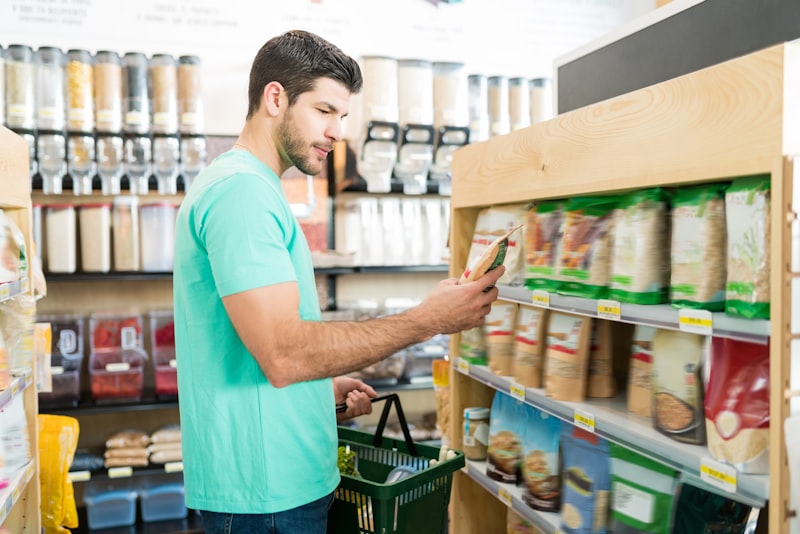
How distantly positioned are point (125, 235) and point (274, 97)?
244 cm

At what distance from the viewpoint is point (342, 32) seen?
14.9 ft

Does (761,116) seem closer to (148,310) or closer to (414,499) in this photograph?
(414,499)

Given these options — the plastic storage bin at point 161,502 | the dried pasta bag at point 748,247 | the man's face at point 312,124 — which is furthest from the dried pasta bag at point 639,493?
the plastic storage bin at point 161,502

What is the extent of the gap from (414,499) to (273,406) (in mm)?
481

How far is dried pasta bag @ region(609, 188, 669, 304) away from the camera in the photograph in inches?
65.6

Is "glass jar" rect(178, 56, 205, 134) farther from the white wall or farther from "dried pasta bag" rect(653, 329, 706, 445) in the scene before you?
"dried pasta bag" rect(653, 329, 706, 445)

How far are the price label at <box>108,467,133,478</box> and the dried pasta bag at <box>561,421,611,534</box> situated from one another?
2621 millimetres

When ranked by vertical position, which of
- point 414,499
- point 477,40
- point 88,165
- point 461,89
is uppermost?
point 477,40

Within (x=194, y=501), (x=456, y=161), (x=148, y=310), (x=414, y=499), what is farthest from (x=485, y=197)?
(x=148, y=310)

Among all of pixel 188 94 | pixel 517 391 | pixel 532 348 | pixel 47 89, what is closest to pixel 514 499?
pixel 517 391

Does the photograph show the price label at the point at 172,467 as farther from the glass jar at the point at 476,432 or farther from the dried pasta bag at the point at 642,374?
the dried pasta bag at the point at 642,374

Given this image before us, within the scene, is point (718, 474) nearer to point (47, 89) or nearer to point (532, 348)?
point (532, 348)

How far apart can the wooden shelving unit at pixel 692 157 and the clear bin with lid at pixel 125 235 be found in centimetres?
226

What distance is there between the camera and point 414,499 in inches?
73.3
